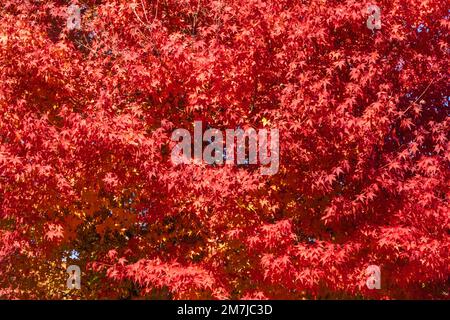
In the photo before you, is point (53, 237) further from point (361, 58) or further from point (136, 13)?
point (361, 58)

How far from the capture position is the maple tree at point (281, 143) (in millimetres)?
6289

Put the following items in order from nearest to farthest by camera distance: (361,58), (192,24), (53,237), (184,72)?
(361,58)
(184,72)
(53,237)
(192,24)

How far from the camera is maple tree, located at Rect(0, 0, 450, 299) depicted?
6289 mm

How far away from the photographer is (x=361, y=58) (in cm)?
651

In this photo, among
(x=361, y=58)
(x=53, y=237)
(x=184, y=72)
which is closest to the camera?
(x=361, y=58)

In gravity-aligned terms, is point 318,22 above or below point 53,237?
above

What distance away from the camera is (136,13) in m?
7.88

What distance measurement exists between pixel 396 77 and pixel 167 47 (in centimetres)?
301

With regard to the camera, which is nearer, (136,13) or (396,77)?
(396,77)

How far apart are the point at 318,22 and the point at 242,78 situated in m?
1.20

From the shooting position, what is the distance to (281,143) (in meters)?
6.39

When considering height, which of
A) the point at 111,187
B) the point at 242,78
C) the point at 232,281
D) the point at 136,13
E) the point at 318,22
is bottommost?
the point at 232,281
